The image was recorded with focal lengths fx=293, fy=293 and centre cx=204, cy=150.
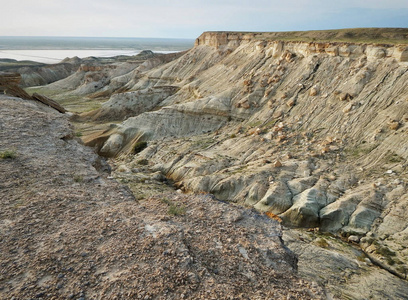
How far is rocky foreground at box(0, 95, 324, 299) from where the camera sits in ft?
21.0

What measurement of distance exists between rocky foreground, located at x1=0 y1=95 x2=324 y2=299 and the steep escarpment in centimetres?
844

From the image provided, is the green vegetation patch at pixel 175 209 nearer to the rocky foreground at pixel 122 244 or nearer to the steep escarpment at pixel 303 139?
the rocky foreground at pixel 122 244

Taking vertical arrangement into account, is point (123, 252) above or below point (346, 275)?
above

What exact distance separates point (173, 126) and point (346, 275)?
72.1 feet

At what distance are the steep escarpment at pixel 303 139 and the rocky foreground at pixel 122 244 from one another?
27.7ft

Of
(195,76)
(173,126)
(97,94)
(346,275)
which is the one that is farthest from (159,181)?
(97,94)

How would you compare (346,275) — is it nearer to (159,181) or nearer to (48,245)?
(48,245)

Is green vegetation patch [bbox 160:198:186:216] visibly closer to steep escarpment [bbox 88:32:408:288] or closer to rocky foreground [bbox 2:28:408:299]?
rocky foreground [bbox 2:28:408:299]

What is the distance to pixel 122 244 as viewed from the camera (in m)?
7.55

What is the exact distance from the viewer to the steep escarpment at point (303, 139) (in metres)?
16.0

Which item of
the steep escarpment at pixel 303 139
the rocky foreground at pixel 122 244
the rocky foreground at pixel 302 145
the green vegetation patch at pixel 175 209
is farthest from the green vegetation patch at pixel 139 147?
the green vegetation patch at pixel 175 209

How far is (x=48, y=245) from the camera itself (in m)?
7.23

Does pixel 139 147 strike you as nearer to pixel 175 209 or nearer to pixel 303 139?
pixel 303 139

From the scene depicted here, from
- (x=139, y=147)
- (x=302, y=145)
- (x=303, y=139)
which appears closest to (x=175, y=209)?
(x=302, y=145)
